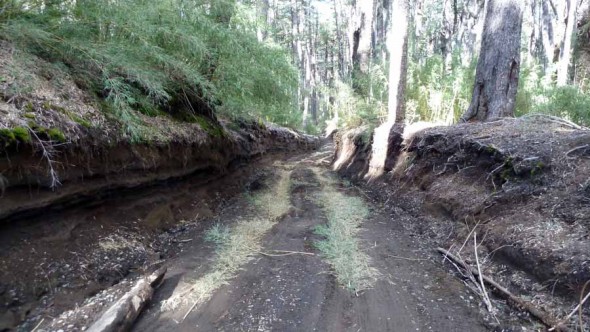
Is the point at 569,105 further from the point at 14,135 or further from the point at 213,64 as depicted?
the point at 14,135

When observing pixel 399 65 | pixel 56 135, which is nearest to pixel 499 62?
pixel 399 65

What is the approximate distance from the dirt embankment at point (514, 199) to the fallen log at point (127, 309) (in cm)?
324

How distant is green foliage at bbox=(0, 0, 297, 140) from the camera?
385 cm

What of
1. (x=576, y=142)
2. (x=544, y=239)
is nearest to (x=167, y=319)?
(x=544, y=239)

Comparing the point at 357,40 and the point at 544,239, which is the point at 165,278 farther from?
the point at 357,40

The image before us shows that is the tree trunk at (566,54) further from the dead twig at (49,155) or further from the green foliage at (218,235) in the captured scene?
the dead twig at (49,155)

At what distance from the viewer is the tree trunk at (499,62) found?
6449mm

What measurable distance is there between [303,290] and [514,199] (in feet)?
8.57

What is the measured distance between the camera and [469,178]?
4906 millimetres

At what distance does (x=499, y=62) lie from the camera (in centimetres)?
652

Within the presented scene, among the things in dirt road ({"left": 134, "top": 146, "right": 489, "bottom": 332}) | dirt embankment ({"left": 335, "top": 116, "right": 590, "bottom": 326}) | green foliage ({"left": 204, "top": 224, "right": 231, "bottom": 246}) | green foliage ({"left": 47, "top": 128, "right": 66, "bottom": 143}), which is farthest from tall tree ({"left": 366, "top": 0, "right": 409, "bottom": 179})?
green foliage ({"left": 47, "top": 128, "right": 66, "bottom": 143})

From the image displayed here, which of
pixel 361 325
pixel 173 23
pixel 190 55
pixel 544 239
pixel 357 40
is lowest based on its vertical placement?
pixel 361 325

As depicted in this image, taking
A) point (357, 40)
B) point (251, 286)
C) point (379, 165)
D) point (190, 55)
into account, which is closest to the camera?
point (251, 286)

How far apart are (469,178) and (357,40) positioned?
42.1ft
